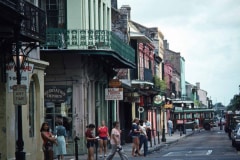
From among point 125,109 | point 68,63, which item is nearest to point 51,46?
point 68,63

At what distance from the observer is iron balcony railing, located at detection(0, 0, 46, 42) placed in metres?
22.1

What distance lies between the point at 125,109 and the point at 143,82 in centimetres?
403

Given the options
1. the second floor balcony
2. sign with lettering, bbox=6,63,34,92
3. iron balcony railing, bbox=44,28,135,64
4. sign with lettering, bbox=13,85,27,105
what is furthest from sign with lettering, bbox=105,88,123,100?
sign with lettering, bbox=13,85,27,105

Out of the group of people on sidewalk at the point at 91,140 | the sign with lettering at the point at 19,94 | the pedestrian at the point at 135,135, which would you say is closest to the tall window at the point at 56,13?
the group of people on sidewalk at the point at 91,140

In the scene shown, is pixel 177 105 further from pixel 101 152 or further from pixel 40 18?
pixel 40 18

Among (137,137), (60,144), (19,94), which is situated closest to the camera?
(19,94)

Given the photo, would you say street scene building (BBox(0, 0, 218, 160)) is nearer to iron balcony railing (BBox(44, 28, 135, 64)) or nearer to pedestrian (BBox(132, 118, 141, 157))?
iron balcony railing (BBox(44, 28, 135, 64))

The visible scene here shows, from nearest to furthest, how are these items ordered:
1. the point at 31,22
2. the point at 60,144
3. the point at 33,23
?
the point at 31,22 < the point at 33,23 < the point at 60,144

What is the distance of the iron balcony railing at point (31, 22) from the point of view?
2212cm

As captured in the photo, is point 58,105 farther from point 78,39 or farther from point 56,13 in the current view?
point 56,13

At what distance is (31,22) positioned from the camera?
23.1 m

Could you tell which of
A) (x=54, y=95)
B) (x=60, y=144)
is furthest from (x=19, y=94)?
(x=54, y=95)

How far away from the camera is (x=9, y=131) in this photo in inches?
961

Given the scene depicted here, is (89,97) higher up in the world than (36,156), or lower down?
higher up
